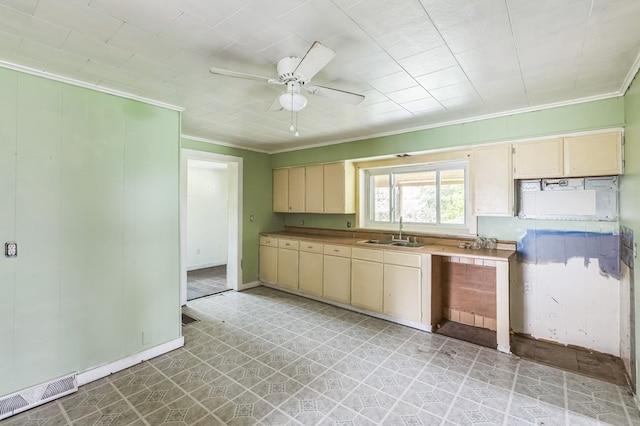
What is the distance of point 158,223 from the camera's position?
2.93 metres

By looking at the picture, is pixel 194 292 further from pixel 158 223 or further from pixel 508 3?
pixel 508 3

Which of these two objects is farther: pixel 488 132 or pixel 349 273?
pixel 349 273

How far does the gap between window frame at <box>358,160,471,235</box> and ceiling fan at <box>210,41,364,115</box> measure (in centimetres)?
217

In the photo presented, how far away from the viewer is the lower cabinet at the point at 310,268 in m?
4.45


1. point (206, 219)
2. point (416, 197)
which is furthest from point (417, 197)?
point (206, 219)

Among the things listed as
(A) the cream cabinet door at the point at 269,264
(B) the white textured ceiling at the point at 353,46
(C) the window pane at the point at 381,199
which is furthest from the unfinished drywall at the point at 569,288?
(A) the cream cabinet door at the point at 269,264

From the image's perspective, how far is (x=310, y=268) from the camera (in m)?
4.55

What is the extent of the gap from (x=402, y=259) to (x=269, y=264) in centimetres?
251

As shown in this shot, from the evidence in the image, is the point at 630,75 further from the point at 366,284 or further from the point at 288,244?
the point at 288,244

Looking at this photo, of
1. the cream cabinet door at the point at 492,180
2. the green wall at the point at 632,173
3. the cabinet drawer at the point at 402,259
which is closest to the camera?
the green wall at the point at 632,173

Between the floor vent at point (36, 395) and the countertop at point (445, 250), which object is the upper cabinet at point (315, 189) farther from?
the floor vent at point (36, 395)

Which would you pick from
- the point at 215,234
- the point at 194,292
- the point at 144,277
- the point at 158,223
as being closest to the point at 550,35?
the point at 158,223

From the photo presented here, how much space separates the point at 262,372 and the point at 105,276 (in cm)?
163

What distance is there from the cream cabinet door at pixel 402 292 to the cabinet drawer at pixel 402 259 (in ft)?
0.16
